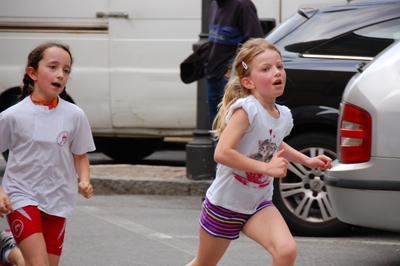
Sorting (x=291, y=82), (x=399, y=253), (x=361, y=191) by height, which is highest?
(x=291, y=82)

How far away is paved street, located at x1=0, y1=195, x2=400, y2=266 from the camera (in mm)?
5648

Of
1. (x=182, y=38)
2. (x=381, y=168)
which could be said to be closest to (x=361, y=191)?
(x=381, y=168)

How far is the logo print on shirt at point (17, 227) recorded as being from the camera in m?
3.88

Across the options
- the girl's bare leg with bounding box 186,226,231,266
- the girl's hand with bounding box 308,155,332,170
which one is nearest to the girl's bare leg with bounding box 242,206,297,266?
the girl's bare leg with bounding box 186,226,231,266

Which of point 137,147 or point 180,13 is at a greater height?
point 180,13

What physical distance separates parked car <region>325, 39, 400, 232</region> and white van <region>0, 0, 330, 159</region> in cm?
401

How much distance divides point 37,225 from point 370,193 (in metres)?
1.95

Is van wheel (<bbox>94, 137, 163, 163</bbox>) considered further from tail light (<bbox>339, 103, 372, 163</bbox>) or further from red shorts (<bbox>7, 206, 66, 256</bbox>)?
red shorts (<bbox>7, 206, 66, 256</bbox>)

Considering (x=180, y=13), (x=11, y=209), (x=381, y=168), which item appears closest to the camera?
(x=11, y=209)

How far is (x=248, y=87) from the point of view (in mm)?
4094

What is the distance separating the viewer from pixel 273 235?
3.89m

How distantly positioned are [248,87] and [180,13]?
5.12 metres

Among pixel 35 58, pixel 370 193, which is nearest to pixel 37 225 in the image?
pixel 35 58

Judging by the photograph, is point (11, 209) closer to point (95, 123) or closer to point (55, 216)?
point (55, 216)
